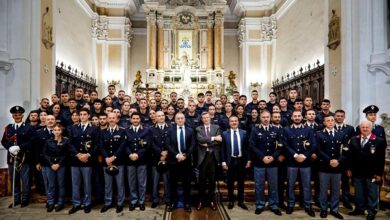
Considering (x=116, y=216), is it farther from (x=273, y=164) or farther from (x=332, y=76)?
(x=332, y=76)

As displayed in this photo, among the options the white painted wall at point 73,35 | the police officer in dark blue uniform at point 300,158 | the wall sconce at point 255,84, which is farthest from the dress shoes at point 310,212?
the wall sconce at point 255,84

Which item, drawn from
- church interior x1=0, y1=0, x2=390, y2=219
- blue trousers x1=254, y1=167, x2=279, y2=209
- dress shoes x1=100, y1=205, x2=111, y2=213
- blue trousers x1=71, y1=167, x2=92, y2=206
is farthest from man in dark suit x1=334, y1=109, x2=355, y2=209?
blue trousers x1=71, y1=167, x2=92, y2=206

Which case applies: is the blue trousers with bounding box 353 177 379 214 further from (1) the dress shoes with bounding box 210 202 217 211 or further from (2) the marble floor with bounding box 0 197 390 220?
(1) the dress shoes with bounding box 210 202 217 211

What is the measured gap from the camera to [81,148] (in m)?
4.92

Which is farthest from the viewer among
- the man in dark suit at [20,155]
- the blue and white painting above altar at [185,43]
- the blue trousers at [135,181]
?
the blue and white painting above altar at [185,43]

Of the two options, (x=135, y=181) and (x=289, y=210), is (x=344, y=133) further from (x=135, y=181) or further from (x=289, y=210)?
(x=135, y=181)

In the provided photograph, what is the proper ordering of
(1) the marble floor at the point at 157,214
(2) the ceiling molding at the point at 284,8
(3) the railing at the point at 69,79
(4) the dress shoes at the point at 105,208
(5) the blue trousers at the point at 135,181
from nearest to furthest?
(1) the marble floor at the point at 157,214, (4) the dress shoes at the point at 105,208, (5) the blue trousers at the point at 135,181, (3) the railing at the point at 69,79, (2) the ceiling molding at the point at 284,8

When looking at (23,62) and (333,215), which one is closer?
(333,215)

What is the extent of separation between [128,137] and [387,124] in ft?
15.0

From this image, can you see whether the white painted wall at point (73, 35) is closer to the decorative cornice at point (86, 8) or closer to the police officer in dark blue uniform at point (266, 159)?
the decorative cornice at point (86, 8)

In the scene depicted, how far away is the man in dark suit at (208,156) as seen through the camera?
16.2ft

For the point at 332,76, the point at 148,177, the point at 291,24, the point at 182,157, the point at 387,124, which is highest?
the point at 291,24

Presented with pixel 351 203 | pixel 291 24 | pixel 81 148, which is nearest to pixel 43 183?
pixel 81 148

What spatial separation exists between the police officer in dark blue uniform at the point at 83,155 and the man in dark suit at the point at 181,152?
1.11 m
